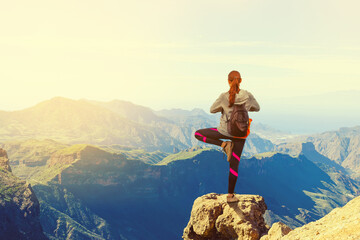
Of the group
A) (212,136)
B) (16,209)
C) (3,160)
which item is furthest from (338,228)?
(3,160)

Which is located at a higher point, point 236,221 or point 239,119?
point 239,119

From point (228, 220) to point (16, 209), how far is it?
17193 centimetres

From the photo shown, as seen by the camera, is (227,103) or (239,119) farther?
(227,103)

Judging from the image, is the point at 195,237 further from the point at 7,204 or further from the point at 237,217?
the point at 7,204

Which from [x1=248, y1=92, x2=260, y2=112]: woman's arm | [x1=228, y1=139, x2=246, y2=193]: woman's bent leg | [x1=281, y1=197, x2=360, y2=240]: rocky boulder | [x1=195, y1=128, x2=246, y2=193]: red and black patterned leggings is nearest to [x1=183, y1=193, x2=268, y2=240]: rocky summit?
[x1=228, y1=139, x2=246, y2=193]: woman's bent leg

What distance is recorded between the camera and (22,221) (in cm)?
14438

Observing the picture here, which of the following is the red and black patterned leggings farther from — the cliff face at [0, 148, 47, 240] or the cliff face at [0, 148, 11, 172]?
the cliff face at [0, 148, 11, 172]

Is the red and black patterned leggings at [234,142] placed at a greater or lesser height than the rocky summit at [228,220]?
greater

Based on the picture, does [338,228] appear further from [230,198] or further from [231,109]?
[230,198]

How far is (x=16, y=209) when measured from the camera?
149625 millimetres

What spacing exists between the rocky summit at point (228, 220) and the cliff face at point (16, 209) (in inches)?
6002

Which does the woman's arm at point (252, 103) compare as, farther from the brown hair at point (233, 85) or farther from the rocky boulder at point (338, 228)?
the rocky boulder at point (338, 228)

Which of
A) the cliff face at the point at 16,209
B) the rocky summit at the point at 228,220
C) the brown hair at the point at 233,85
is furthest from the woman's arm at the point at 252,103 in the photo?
the cliff face at the point at 16,209

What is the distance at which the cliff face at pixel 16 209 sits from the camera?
13724 centimetres
